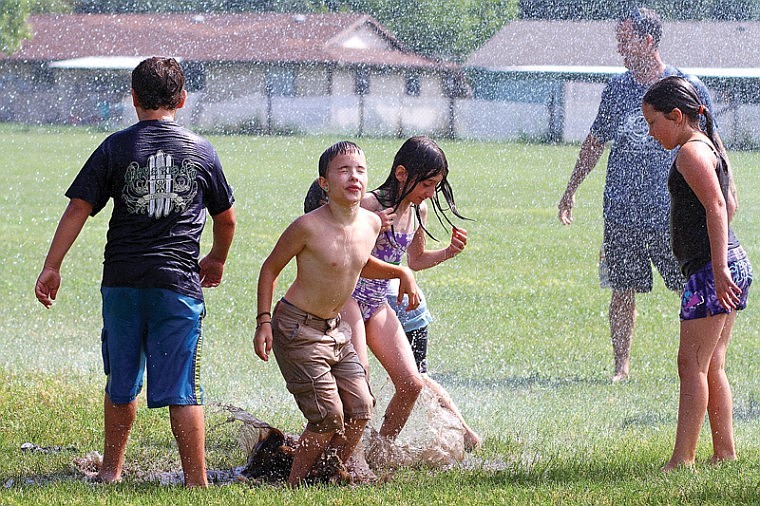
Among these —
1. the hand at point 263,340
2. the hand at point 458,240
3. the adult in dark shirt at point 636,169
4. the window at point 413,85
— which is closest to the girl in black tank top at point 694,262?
the hand at point 458,240

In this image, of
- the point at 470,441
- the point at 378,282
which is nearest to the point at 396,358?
the point at 378,282

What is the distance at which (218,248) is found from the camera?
410cm

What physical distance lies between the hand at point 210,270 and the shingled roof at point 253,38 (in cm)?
1045

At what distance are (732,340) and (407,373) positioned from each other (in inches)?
150

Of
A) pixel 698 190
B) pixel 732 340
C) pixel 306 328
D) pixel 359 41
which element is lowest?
pixel 732 340

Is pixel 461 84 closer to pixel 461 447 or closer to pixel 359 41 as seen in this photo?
pixel 359 41

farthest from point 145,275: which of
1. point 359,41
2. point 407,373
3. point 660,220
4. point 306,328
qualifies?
point 359,41

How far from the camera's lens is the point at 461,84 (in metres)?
16.7

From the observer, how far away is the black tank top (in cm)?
422

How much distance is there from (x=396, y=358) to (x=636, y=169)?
2126 mm

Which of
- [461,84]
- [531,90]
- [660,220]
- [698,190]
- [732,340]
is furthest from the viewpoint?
[531,90]

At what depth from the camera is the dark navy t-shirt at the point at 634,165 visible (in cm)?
591

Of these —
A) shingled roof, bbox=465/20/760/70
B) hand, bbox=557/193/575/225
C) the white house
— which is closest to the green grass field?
→ hand, bbox=557/193/575/225

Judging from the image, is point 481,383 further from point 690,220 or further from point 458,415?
point 690,220
